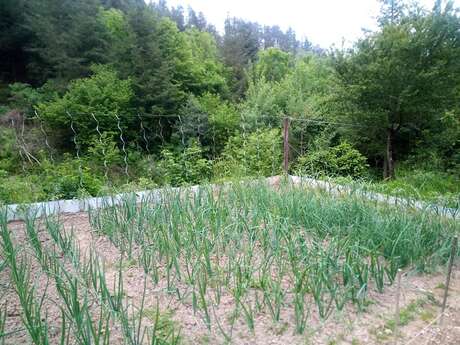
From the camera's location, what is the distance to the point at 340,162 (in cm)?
662

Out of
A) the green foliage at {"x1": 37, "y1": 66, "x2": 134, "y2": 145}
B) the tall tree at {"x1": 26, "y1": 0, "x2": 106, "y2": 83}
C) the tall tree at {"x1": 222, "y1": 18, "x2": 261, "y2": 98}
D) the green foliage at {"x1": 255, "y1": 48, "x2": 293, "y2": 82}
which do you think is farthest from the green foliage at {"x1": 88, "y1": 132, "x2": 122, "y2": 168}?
the green foliage at {"x1": 255, "y1": 48, "x2": 293, "y2": 82}

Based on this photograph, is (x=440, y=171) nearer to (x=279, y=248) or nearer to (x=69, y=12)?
(x=279, y=248)

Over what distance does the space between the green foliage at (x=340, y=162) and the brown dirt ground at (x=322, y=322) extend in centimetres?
477

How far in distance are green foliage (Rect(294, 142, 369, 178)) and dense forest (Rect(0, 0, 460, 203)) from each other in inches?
1.4

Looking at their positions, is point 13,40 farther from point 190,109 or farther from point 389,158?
point 389,158

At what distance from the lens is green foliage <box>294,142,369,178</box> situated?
639cm

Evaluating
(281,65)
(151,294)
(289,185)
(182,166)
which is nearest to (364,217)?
(289,185)

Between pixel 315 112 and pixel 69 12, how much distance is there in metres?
9.41

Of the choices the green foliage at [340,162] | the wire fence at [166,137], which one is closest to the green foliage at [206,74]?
the wire fence at [166,137]

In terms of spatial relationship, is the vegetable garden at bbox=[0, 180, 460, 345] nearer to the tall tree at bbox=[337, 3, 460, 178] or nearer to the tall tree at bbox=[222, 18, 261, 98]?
the tall tree at bbox=[337, 3, 460, 178]

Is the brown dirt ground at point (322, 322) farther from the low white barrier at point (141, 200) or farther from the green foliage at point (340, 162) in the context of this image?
the green foliage at point (340, 162)

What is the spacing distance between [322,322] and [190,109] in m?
8.27

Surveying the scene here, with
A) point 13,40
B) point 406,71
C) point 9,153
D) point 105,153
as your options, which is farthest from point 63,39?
point 406,71

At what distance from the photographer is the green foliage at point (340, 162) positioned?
6391 millimetres
